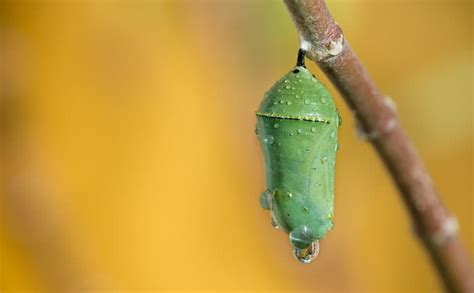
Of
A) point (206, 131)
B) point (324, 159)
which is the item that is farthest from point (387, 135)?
point (206, 131)

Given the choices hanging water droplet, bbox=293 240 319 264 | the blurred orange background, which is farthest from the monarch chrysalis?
the blurred orange background

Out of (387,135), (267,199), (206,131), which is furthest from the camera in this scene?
(206,131)

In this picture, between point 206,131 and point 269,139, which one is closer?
point 269,139

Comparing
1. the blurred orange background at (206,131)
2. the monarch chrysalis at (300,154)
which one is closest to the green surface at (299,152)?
the monarch chrysalis at (300,154)

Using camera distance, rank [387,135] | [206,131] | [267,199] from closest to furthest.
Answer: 1. [387,135]
2. [267,199]
3. [206,131]

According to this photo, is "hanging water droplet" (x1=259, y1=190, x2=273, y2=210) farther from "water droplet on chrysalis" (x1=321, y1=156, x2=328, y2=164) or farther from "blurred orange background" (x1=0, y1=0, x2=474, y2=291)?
"blurred orange background" (x1=0, y1=0, x2=474, y2=291)

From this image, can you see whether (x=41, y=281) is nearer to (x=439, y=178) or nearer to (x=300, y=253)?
(x=300, y=253)

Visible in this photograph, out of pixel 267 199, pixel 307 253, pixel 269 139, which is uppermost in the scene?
pixel 269 139

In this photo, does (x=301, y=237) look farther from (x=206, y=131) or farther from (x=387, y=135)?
(x=206, y=131)

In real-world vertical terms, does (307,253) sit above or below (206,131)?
below
